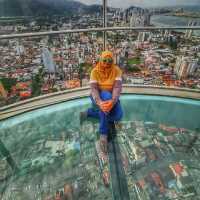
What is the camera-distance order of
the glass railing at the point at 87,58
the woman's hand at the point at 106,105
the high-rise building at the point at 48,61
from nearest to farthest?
the woman's hand at the point at 106,105 → the glass railing at the point at 87,58 → the high-rise building at the point at 48,61

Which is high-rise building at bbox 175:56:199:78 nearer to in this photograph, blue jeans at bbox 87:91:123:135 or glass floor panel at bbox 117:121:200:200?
glass floor panel at bbox 117:121:200:200

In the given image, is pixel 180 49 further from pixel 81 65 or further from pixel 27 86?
pixel 27 86

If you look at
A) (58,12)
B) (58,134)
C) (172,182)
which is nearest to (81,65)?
(58,12)

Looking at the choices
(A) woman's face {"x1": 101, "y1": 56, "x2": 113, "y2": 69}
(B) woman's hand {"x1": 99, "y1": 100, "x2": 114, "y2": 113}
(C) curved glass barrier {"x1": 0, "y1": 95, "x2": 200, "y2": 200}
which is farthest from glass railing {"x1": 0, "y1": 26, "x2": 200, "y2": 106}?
(B) woman's hand {"x1": 99, "y1": 100, "x2": 114, "y2": 113}

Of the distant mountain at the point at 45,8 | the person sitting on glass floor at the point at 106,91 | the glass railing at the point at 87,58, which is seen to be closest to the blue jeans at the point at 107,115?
the person sitting on glass floor at the point at 106,91

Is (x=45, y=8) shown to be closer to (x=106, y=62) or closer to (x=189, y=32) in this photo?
(x=106, y=62)

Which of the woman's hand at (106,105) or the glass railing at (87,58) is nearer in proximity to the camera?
the woman's hand at (106,105)

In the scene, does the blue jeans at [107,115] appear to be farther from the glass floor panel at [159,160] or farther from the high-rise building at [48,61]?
the high-rise building at [48,61]
